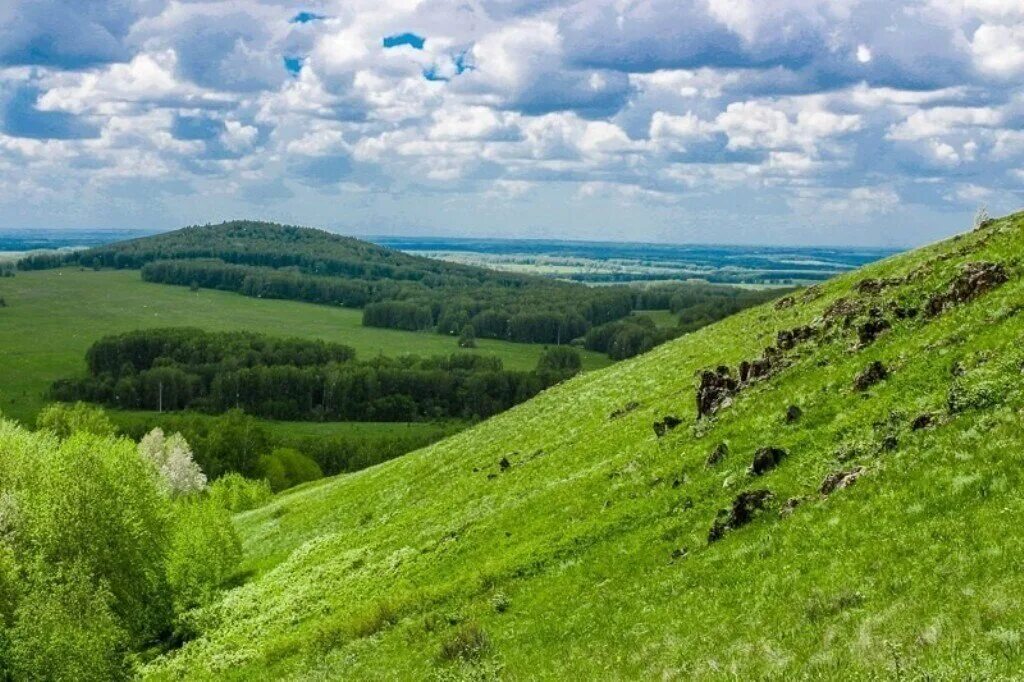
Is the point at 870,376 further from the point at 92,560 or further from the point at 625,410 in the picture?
the point at 92,560

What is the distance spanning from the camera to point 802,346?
38.8 m

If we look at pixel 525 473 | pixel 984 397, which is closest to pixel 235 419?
pixel 525 473

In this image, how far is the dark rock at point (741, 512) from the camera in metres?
25.8

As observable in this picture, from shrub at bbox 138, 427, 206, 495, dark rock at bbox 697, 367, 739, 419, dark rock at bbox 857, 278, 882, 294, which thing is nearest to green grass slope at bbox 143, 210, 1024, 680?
dark rock at bbox 697, 367, 739, 419

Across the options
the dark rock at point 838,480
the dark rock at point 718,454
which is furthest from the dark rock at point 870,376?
the dark rock at point 838,480

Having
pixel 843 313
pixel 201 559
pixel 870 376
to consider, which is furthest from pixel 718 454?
pixel 201 559

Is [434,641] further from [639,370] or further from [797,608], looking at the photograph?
[639,370]

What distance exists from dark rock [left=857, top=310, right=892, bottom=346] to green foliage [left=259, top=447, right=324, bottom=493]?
430 feet

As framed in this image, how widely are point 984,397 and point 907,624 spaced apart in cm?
1044

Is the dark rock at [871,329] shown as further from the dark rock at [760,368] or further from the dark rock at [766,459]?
the dark rock at [766,459]

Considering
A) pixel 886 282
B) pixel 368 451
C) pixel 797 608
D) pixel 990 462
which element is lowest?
pixel 368 451

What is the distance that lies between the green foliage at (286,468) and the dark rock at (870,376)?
134 m

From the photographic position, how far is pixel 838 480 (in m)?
24.7

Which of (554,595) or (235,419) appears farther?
(235,419)
